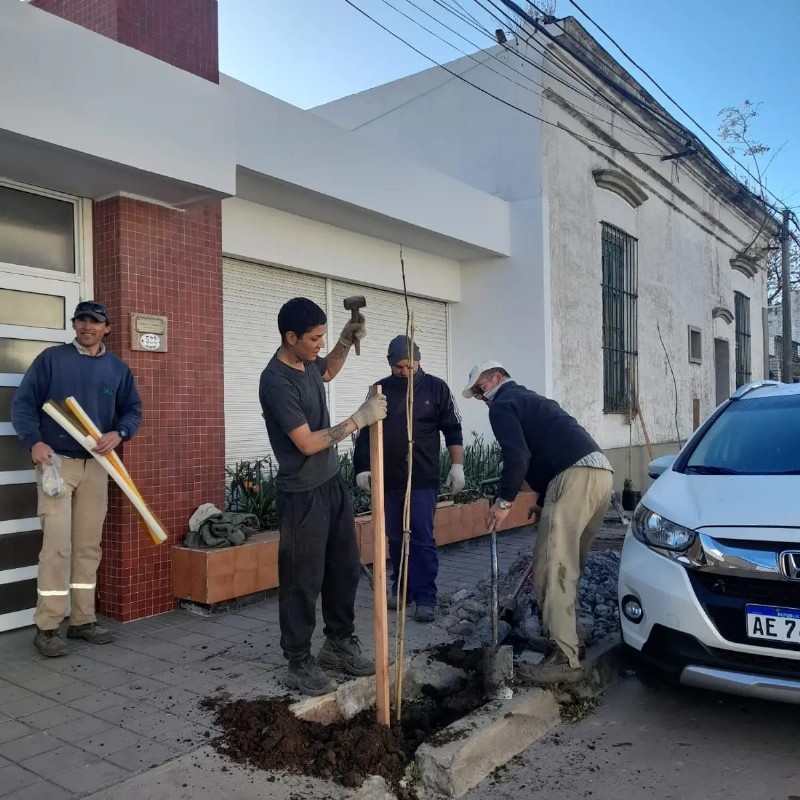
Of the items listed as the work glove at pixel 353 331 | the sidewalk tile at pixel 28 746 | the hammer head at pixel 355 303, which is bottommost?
the sidewalk tile at pixel 28 746

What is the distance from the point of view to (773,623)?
3.36 meters

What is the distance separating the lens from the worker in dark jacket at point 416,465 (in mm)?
5402

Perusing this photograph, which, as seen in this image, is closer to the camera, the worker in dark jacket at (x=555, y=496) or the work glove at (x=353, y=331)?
the work glove at (x=353, y=331)

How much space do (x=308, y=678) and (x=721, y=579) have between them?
81.1 inches

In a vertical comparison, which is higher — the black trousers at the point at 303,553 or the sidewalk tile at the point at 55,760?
the black trousers at the point at 303,553

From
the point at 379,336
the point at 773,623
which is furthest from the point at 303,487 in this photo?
the point at 379,336

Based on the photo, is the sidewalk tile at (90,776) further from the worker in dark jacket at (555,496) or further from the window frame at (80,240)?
the window frame at (80,240)

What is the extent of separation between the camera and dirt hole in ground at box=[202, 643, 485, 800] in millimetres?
3154

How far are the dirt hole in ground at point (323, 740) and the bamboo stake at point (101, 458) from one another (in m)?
1.18

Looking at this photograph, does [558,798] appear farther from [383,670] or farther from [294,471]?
[294,471]

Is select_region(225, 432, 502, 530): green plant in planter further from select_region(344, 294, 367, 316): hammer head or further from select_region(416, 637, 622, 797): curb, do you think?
select_region(416, 637, 622, 797): curb

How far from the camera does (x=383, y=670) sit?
3463mm

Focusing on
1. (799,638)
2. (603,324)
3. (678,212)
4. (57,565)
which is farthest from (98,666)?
(678,212)

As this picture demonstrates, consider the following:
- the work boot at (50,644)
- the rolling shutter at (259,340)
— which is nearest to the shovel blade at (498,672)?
the work boot at (50,644)
